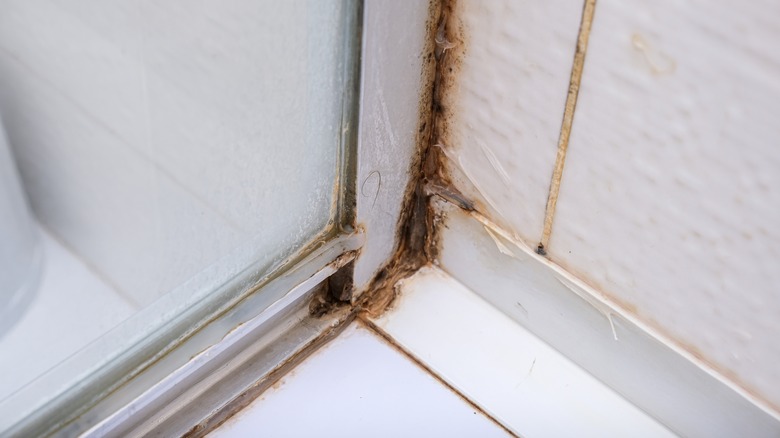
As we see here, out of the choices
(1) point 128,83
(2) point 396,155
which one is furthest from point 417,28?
(1) point 128,83

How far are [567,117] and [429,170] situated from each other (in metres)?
0.12

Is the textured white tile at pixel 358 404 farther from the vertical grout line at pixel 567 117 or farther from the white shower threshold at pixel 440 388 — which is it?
the vertical grout line at pixel 567 117

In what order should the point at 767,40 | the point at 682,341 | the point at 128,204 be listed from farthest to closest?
the point at 128,204 → the point at 682,341 → the point at 767,40

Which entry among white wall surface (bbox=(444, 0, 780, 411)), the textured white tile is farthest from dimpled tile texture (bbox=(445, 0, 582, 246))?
the textured white tile

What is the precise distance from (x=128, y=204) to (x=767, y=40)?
0.39 m

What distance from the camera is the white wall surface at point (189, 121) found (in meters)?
0.41

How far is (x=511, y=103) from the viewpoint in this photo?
422mm

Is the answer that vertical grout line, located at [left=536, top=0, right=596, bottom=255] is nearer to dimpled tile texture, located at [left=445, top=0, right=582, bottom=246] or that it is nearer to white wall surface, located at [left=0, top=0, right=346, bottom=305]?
dimpled tile texture, located at [left=445, top=0, right=582, bottom=246]

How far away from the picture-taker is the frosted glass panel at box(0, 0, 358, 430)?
1.35ft

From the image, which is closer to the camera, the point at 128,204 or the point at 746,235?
the point at 746,235

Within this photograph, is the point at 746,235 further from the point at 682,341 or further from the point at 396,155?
the point at 396,155

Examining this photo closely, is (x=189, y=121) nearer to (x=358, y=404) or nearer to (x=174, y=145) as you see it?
(x=174, y=145)

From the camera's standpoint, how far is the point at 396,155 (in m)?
0.47

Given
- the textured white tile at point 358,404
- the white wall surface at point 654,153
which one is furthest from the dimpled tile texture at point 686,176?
the textured white tile at point 358,404
